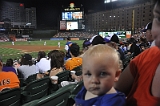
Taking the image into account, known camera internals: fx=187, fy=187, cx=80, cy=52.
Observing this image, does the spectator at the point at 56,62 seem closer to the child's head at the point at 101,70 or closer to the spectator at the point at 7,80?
the spectator at the point at 7,80

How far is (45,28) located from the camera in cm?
7181

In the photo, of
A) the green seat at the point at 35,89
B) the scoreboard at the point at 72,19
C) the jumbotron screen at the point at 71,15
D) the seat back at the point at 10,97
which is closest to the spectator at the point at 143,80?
the seat back at the point at 10,97

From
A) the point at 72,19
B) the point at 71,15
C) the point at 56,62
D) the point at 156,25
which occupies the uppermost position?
the point at 71,15

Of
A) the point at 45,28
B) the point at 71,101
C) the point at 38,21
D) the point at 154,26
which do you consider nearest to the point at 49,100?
the point at 71,101

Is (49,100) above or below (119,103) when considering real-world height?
below

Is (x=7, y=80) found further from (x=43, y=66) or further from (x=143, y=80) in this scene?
(x=143, y=80)

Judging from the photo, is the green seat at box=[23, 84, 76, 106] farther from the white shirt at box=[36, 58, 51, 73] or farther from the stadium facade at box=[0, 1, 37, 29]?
the stadium facade at box=[0, 1, 37, 29]

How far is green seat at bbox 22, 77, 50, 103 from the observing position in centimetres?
319

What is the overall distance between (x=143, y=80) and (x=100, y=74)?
307mm

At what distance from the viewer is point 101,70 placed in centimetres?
119

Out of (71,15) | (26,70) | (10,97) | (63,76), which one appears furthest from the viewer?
(71,15)

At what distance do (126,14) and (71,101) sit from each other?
65816 millimetres

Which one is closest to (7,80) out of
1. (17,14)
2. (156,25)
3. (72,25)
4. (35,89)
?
(35,89)

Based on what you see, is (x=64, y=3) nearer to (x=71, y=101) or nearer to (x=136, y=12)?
(x=136, y=12)
